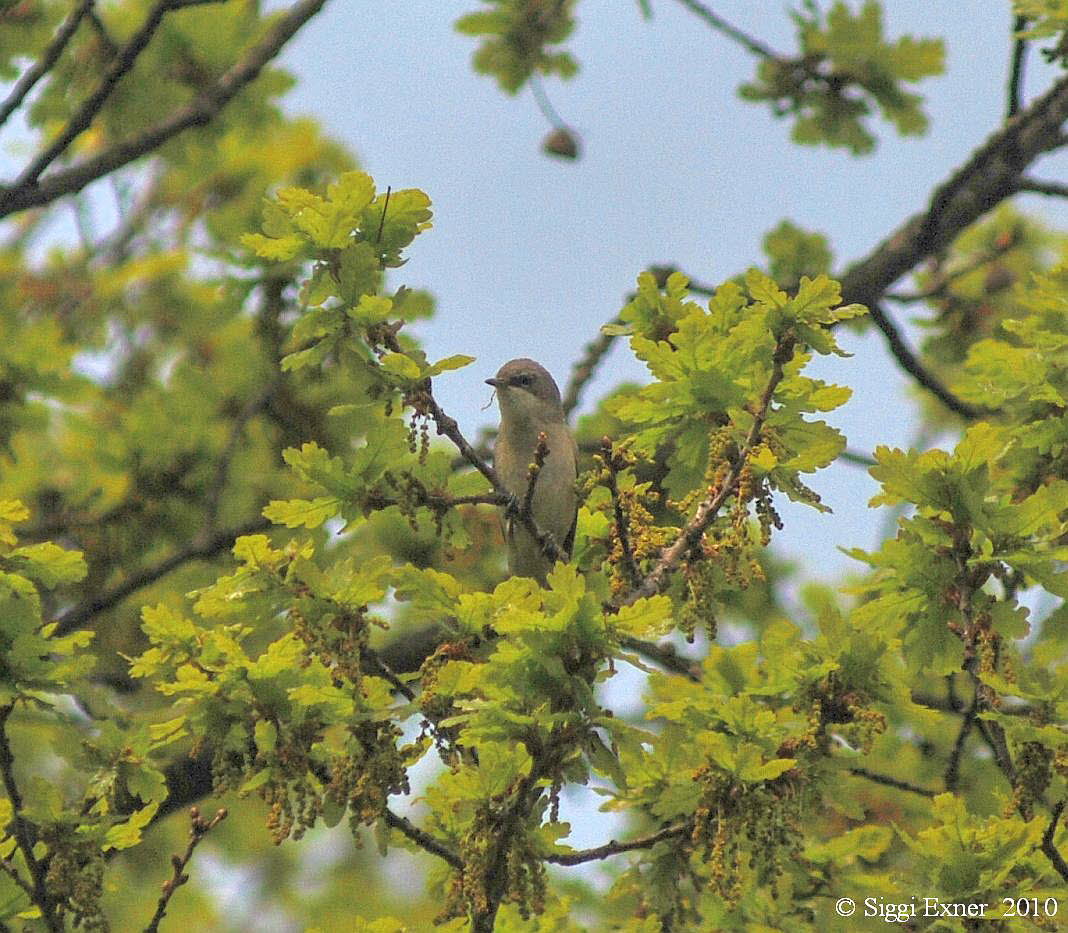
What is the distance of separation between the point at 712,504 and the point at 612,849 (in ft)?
4.25

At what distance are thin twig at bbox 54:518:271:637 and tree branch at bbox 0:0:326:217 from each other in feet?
7.08

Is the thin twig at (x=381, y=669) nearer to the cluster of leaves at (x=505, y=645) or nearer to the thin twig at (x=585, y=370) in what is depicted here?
the cluster of leaves at (x=505, y=645)

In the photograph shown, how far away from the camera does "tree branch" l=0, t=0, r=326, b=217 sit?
264 inches

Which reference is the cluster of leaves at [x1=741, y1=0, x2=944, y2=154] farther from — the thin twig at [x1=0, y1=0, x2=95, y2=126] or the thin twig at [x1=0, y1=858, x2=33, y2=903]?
the thin twig at [x1=0, y1=858, x2=33, y2=903]

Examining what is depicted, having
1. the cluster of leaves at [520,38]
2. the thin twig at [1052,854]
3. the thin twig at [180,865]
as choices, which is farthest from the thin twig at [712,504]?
the cluster of leaves at [520,38]

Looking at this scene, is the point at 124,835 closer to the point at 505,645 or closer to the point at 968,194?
the point at 505,645

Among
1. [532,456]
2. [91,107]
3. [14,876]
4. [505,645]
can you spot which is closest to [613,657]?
[505,645]

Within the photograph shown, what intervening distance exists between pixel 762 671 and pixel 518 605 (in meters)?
1.06

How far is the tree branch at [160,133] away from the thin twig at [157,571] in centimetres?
216

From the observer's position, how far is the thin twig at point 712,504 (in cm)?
431

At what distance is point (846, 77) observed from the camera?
856 cm

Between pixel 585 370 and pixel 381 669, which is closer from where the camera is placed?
pixel 381 669

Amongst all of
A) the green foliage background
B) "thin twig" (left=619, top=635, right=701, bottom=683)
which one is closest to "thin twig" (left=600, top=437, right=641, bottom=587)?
the green foliage background

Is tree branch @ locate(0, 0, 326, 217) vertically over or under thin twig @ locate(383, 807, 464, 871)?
over
